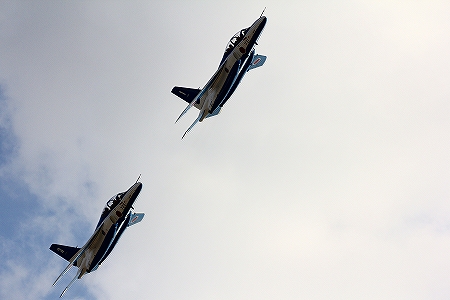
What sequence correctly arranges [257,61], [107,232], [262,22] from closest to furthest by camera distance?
[262,22] < [107,232] < [257,61]

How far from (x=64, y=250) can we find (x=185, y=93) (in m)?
24.8

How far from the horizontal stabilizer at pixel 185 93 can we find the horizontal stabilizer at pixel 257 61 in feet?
27.9

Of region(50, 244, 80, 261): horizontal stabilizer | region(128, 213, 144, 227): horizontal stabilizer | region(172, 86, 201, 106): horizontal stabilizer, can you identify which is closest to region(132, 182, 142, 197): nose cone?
region(128, 213, 144, 227): horizontal stabilizer

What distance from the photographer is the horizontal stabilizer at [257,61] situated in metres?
50.2

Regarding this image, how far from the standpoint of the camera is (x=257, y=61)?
50.8 metres

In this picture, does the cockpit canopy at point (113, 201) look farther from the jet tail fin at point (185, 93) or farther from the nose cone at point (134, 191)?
the jet tail fin at point (185, 93)

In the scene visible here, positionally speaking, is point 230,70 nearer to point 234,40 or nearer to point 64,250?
point 234,40

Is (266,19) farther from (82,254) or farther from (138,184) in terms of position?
(82,254)

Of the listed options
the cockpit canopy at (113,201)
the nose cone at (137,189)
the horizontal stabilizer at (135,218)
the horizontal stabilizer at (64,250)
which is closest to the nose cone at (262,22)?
the nose cone at (137,189)

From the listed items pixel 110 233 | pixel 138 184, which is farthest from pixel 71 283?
pixel 138 184

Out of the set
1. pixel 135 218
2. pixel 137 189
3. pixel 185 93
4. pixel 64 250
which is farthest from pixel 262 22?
pixel 64 250

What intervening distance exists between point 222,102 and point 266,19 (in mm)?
9936

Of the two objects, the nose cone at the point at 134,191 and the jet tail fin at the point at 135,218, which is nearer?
the nose cone at the point at 134,191

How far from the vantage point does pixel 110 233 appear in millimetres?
47938
